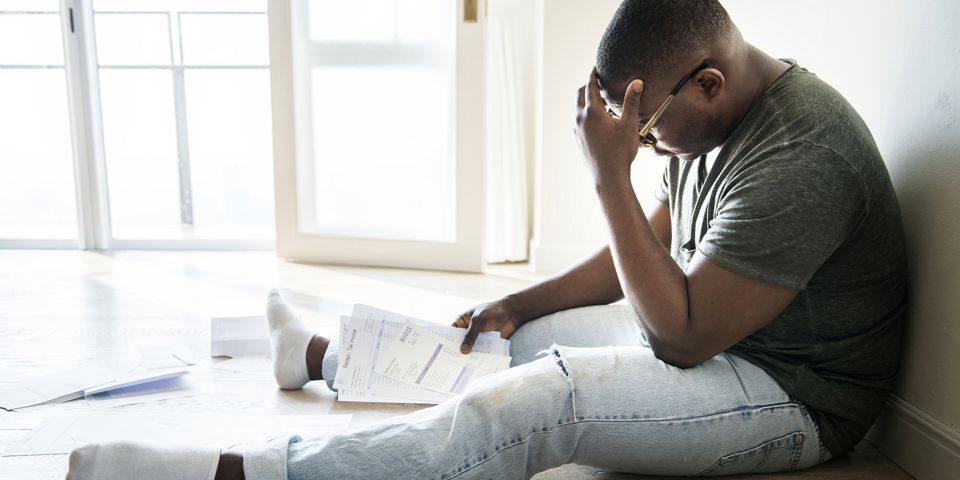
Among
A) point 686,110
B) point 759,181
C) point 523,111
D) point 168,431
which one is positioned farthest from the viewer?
point 523,111

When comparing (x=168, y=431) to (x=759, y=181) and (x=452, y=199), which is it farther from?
(x=452, y=199)

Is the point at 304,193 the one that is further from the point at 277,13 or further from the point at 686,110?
the point at 686,110

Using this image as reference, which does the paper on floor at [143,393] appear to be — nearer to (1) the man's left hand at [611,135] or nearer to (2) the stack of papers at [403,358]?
(2) the stack of papers at [403,358]

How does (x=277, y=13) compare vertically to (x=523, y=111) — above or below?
above

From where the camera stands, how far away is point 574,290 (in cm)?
147

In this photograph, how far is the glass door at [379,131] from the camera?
9.15ft

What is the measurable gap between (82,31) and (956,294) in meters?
3.34

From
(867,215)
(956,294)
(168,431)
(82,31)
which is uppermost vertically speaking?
(82,31)

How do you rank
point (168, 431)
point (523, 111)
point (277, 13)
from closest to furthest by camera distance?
point (168, 431) → point (277, 13) → point (523, 111)

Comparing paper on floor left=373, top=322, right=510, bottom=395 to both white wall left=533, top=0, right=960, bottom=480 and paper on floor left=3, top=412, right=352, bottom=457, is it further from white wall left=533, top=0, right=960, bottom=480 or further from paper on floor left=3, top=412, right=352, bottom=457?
white wall left=533, top=0, right=960, bottom=480

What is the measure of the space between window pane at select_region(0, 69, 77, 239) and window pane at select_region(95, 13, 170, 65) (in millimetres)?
345

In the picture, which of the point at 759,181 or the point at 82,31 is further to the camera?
the point at 82,31

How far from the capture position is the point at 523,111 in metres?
3.07

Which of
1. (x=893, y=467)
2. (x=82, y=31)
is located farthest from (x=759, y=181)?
(x=82, y=31)
